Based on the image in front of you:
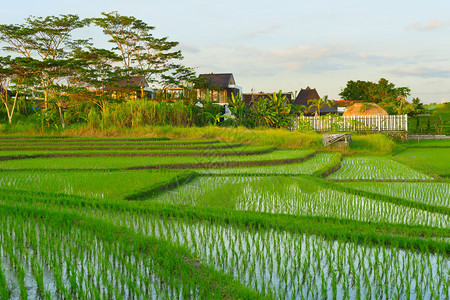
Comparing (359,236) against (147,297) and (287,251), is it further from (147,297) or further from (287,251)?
(147,297)

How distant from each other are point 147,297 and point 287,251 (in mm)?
1363

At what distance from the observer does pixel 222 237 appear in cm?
384

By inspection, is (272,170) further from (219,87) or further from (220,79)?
(220,79)

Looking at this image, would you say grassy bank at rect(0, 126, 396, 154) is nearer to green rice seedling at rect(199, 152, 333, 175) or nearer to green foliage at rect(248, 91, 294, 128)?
green foliage at rect(248, 91, 294, 128)

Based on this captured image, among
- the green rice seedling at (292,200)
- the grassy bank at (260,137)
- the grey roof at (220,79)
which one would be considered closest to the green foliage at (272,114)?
the grassy bank at (260,137)

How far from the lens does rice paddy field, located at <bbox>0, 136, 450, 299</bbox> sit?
2.75 m

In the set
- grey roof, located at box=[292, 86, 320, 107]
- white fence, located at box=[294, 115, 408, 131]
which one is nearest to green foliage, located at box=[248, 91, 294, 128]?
white fence, located at box=[294, 115, 408, 131]

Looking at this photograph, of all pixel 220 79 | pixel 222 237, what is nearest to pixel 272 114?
pixel 222 237

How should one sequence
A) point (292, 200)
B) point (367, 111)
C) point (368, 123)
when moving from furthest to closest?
point (367, 111) → point (368, 123) → point (292, 200)

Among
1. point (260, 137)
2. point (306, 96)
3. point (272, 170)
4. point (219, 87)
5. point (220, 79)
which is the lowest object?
point (272, 170)

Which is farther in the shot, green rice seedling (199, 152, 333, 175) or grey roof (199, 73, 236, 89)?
grey roof (199, 73, 236, 89)

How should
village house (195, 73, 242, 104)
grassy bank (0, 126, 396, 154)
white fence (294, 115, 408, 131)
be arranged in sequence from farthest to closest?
village house (195, 73, 242, 104)
white fence (294, 115, 408, 131)
grassy bank (0, 126, 396, 154)

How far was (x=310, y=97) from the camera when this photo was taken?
4116cm

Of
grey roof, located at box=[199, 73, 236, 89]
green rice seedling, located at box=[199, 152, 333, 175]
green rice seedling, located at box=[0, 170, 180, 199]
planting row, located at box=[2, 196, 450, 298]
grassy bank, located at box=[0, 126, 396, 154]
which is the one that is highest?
grey roof, located at box=[199, 73, 236, 89]
